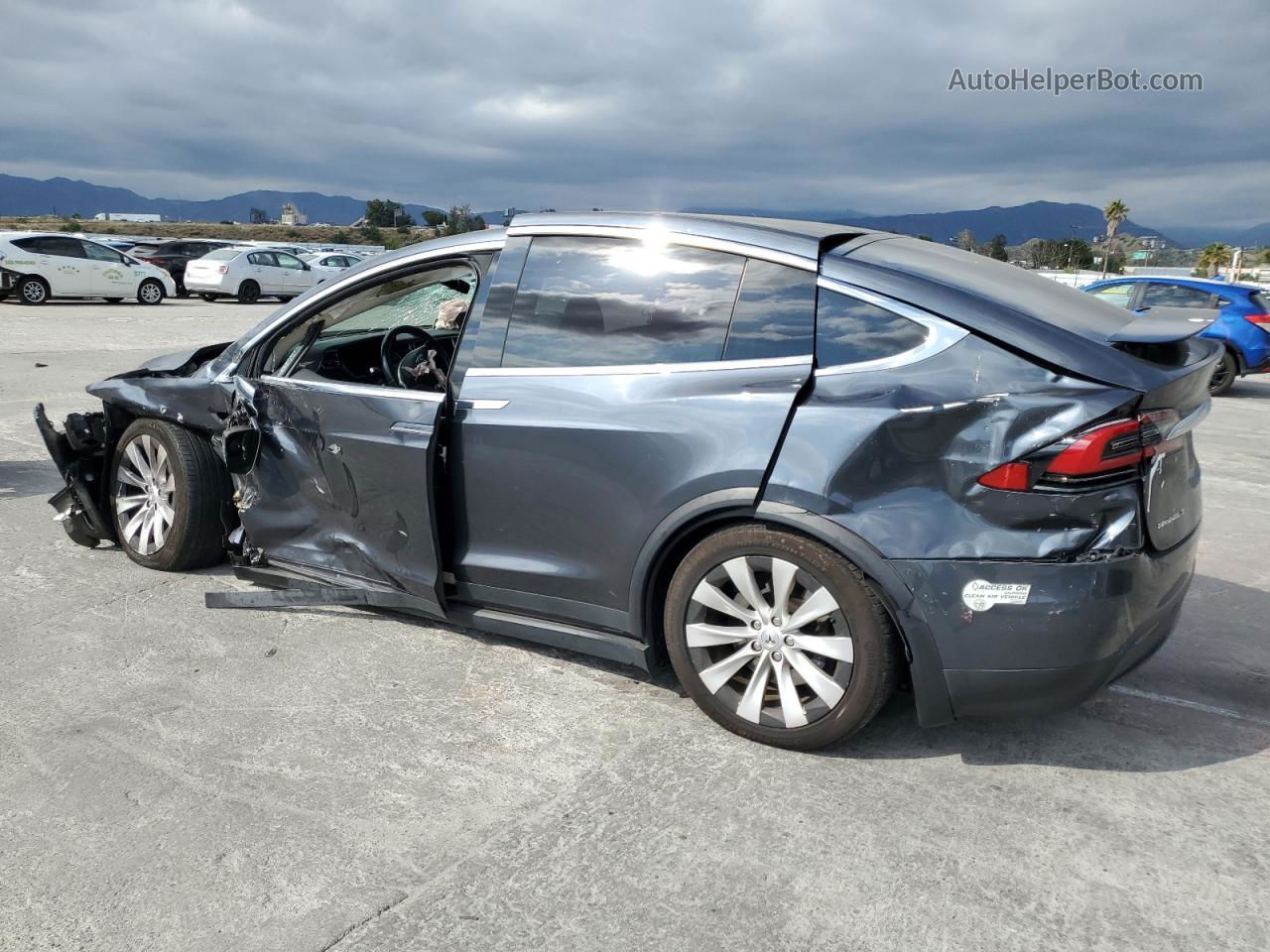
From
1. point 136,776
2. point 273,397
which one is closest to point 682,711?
point 136,776

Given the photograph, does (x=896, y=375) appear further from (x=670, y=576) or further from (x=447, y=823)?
(x=447, y=823)

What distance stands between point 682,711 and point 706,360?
124 cm

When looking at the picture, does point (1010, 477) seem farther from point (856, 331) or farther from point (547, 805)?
point (547, 805)

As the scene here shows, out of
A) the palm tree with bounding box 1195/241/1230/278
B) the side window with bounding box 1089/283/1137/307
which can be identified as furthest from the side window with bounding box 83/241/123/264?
the palm tree with bounding box 1195/241/1230/278

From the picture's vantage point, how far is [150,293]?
2423 cm

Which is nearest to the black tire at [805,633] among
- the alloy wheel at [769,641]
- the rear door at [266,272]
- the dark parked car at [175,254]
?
the alloy wheel at [769,641]

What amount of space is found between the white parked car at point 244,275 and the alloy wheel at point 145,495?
70.9 feet

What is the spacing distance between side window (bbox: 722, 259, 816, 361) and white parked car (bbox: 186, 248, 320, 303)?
78.5 feet

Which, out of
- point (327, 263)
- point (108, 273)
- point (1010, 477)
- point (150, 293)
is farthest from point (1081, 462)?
point (327, 263)

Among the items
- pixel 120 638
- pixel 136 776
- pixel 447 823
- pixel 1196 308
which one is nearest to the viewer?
pixel 447 823

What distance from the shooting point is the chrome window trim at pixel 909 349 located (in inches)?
115

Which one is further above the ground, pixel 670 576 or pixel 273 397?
pixel 273 397

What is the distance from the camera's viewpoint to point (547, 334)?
354 centimetres

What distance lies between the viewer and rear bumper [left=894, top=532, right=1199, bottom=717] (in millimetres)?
2771
